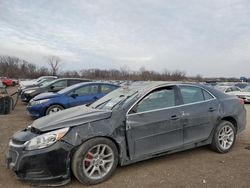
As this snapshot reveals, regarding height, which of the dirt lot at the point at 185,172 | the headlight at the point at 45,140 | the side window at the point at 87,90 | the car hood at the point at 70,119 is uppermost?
the side window at the point at 87,90

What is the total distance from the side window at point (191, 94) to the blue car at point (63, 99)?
4565mm

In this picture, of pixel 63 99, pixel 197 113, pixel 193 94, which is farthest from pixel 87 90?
pixel 197 113

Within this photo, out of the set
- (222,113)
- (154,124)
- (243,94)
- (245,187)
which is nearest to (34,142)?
(154,124)

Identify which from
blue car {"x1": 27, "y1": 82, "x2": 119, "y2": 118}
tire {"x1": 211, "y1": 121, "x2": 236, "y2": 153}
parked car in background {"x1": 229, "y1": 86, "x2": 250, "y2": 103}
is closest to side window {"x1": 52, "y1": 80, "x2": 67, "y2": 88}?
blue car {"x1": 27, "y1": 82, "x2": 119, "y2": 118}

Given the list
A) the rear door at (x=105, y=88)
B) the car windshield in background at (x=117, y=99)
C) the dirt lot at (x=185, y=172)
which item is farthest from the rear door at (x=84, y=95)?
the car windshield in background at (x=117, y=99)

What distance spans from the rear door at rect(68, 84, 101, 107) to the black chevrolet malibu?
180 inches


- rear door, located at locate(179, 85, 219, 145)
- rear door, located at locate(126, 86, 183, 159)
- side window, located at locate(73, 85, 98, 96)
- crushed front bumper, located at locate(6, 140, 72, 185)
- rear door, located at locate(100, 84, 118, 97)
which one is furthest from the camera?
rear door, located at locate(100, 84, 118, 97)

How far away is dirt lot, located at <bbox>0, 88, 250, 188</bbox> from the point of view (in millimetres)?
3957

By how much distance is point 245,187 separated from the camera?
383 centimetres

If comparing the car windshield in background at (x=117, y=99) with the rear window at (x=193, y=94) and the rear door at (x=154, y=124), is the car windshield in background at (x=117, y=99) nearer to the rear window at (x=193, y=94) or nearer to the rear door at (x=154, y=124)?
the rear door at (x=154, y=124)

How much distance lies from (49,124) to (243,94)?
16558 millimetres

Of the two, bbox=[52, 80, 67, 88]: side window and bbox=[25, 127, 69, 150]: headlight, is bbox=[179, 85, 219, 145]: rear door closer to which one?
bbox=[25, 127, 69, 150]: headlight

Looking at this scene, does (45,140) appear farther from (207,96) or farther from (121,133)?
(207,96)

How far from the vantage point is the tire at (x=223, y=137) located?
529cm
